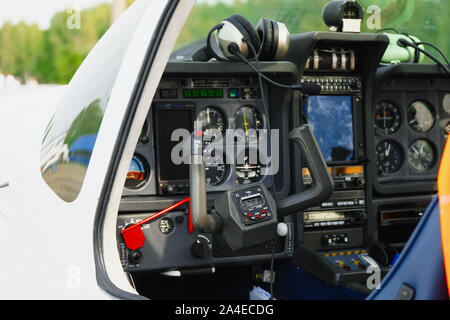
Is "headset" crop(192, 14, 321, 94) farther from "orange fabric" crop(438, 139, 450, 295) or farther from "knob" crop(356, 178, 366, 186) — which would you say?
"orange fabric" crop(438, 139, 450, 295)

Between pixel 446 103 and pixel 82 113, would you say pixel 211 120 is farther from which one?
pixel 446 103

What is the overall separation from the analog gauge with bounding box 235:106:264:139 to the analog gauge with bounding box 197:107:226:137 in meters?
0.08

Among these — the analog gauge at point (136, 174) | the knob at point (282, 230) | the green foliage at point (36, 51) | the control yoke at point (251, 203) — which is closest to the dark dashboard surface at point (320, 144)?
the analog gauge at point (136, 174)

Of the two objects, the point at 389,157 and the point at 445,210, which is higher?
the point at 445,210

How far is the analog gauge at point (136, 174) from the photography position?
2.84m

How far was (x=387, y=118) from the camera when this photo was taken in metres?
3.44

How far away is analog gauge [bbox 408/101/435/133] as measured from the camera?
11.5ft

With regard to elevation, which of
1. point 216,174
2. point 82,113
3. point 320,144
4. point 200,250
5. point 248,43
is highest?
point 248,43

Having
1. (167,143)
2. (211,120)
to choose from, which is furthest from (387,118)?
(167,143)

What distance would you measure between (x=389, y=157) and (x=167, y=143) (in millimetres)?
1398

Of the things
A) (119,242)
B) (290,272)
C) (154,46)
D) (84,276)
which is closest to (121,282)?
(84,276)

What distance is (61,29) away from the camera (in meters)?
25.8

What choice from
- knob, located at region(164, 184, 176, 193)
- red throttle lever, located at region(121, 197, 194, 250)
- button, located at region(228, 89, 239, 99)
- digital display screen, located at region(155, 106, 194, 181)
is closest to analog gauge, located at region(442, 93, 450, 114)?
button, located at region(228, 89, 239, 99)

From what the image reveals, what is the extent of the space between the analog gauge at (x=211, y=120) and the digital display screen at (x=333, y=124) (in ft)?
1.62
